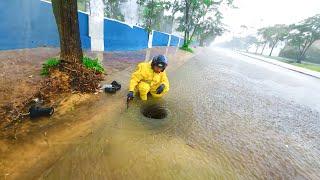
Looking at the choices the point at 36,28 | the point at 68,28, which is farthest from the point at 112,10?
the point at 68,28

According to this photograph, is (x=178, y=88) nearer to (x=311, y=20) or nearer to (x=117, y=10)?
(x=117, y=10)

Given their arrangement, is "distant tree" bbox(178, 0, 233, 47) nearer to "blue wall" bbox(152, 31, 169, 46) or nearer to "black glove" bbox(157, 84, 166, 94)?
"blue wall" bbox(152, 31, 169, 46)

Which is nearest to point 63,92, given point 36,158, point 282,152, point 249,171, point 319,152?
point 36,158

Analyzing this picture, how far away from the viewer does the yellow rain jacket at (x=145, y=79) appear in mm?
4215

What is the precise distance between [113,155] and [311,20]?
36.6m

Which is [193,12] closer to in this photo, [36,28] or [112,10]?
[112,10]

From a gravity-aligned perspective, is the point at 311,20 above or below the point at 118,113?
above

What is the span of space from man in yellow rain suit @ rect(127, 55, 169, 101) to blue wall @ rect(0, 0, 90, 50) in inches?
217

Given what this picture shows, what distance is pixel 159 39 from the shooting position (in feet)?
75.7

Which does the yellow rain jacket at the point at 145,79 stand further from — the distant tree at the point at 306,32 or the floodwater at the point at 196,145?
the distant tree at the point at 306,32

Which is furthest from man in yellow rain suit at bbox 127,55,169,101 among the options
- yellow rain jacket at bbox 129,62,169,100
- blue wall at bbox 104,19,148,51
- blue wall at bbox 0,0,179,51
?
blue wall at bbox 104,19,148,51

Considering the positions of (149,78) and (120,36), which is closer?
(149,78)

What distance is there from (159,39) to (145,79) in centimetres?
1940

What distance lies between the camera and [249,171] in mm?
2629
